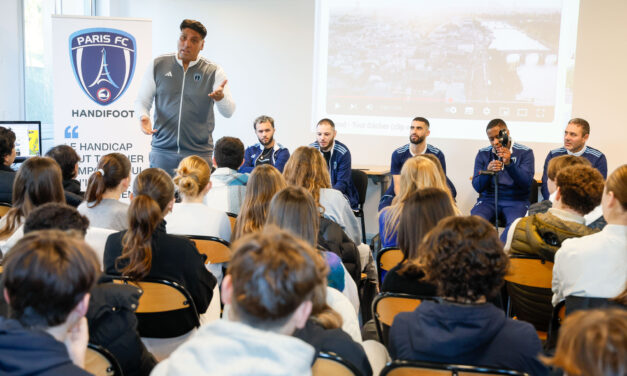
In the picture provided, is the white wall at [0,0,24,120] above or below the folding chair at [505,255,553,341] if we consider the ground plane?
above

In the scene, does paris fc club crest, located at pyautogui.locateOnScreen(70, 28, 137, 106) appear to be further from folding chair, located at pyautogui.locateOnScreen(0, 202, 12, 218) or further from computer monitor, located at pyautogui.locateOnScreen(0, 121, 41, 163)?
folding chair, located at pyautogui.locateOnScreen(0, 202, 12, 218)

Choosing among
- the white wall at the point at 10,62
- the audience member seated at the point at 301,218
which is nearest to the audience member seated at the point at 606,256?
the audience member seated at the point at 301,218

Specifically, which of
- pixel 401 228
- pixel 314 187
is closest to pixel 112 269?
pixel 401 228

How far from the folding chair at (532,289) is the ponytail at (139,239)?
152 centimetres

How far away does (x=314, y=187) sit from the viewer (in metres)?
3.54

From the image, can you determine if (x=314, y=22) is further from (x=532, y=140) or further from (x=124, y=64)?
(x=532, y=140)

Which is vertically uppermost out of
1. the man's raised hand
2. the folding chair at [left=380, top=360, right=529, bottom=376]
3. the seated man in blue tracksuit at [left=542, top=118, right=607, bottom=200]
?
the man's raised hand

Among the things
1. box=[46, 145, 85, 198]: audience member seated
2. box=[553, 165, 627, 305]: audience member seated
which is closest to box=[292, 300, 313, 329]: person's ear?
box=[553, 165, 627, 305]: audience member seated

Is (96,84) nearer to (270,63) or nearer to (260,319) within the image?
(270,63)

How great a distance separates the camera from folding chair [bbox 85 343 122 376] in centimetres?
150

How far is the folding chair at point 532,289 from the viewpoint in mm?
2561

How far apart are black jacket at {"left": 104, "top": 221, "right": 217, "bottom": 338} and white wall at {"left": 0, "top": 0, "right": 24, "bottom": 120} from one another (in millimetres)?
3686

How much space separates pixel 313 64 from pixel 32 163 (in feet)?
13.9

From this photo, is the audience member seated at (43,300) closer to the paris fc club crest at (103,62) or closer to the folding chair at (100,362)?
the folding chair at (100,362)
